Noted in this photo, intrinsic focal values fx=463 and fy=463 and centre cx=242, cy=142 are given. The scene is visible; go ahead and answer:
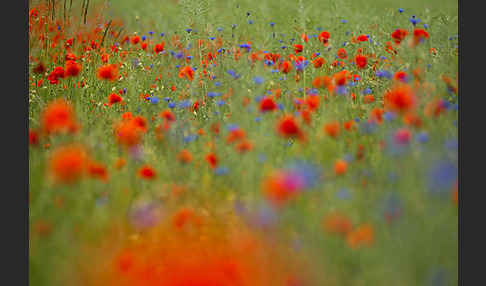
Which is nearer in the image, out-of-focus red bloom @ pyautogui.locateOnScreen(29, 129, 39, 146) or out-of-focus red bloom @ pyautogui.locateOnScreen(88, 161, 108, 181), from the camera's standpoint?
out-of-focus red bloom @ pyautogui.locateOnScreen(88, 161, 108, 181)

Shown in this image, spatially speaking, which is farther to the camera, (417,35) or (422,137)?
(417,35)

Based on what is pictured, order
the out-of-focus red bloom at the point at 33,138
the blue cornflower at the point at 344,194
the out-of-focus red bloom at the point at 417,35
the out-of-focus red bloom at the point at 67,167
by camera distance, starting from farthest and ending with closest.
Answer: the out-of-focus red bloom at the point at 417,35 → the out-of-focus red bloom at the point at 33,138 → the blue cornflower at the point at 344,194 → the out-of-focus red bloom at the point at 67,167

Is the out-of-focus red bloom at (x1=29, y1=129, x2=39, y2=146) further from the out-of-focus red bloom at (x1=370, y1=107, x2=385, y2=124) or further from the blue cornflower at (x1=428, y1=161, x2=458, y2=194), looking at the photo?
the blue cornflower at (x1=428, y1=161, x2=458, y2=194)

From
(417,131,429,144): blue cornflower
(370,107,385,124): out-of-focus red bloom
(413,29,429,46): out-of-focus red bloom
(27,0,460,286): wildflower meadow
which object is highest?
(413,29,429,46): out-of-focus red bloom

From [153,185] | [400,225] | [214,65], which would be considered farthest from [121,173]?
[214,65]

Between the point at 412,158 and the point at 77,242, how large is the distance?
1196 mm

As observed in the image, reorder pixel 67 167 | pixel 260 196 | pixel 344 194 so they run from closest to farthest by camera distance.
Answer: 1. pixel 67 167
2. pixel 344 194
3. pixel 260 196

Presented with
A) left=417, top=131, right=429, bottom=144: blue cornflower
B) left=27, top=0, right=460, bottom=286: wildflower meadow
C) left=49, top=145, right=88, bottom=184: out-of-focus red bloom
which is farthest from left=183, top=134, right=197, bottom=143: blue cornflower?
left=417, top=131, right=429, bottom=144: blue cornflower

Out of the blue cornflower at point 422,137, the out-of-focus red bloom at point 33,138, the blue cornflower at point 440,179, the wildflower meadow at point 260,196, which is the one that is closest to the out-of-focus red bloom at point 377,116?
the wildflower meadow at point 260,196

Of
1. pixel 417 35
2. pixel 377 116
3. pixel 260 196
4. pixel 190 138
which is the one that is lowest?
pixel 260 196

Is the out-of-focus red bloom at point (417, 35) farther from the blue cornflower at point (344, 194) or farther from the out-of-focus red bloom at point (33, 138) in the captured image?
the out-of-focus red bloom at point (33, 138)

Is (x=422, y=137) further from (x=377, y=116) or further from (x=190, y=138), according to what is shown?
(x=190, y=138)

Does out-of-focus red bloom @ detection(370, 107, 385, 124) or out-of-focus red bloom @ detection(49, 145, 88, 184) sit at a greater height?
out-of-focus red bloom @ detection(370, 107, 385, 124)

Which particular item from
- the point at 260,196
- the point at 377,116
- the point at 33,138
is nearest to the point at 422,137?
the point at 377,116
